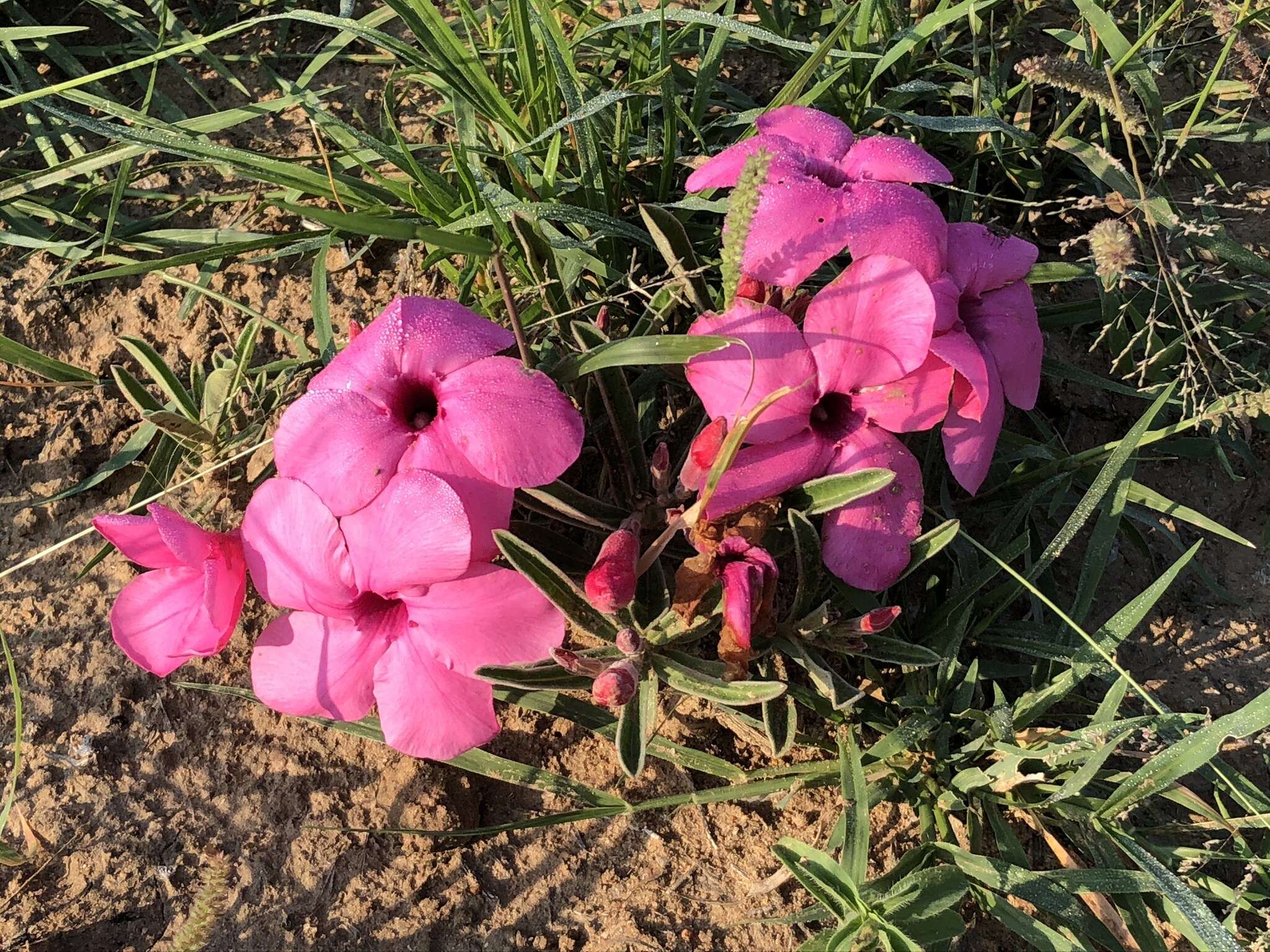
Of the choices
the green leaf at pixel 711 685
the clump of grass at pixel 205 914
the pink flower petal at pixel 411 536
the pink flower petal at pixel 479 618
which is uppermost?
the pink flower petal at pixel 411 536

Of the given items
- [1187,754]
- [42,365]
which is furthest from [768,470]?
[42,365]

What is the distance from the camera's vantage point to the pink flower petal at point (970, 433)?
1.60 meters

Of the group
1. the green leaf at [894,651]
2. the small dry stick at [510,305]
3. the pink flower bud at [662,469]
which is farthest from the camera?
the green leaf at [894,651]

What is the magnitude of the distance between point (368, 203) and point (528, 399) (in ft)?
2.98

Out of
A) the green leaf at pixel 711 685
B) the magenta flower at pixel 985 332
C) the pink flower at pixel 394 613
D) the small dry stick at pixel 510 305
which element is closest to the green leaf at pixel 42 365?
the pink flower at pixel 394 613

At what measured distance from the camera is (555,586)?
1.52m

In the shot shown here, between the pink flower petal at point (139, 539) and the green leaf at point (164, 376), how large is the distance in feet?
1.57

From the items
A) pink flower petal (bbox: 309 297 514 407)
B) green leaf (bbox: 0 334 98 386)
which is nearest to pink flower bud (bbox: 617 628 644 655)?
pink flower petal (bbox: 309 297 514 407)

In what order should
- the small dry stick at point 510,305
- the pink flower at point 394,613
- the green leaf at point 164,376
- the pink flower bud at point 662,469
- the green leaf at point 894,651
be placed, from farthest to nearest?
the green leaf at point 164,376 → the green leaf at point 894,651 → the pink flower bud at point 662,469 → the pink flower at point 394,613 → the small dry stick at point 510,305

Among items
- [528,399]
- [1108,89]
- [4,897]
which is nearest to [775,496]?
[528,399]

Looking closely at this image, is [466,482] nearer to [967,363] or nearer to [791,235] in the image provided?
[791,235]

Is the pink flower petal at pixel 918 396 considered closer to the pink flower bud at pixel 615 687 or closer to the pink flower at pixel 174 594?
the pink flower bud at pixel 615 687

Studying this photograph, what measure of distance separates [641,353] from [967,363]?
50 centimetres

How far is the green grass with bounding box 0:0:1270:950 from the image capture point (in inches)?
66.2
